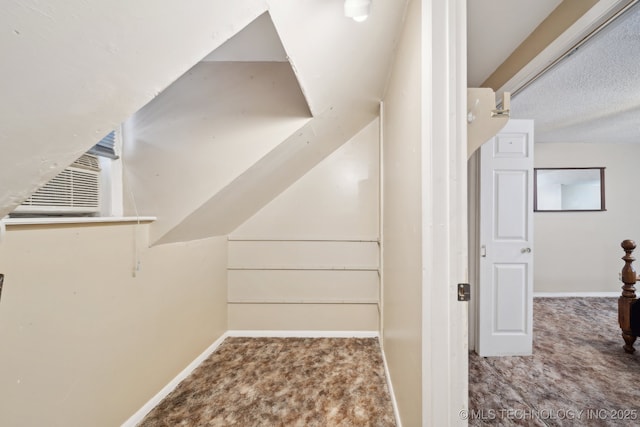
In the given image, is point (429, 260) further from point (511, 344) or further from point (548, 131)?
point (548, 131)

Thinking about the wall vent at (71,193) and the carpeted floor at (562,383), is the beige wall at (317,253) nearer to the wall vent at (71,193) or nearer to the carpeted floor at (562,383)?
the carpeted floor at (562,383)

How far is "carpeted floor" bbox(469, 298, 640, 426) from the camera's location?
152cm

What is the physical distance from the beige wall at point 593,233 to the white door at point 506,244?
2.05 m

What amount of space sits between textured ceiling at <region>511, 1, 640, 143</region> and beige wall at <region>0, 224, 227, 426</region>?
270 centimetres

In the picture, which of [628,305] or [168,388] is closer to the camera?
[168,388]

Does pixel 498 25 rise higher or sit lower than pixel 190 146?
higher

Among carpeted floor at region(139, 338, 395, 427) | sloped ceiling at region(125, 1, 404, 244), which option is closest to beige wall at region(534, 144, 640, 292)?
carpeted floor at region(139, 338, 395, 427)

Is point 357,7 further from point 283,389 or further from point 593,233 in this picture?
point 593,233

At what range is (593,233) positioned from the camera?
363 cm

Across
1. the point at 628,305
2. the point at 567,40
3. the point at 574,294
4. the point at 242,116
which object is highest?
the point at 567,40

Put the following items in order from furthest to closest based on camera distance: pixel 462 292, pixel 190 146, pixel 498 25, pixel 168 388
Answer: pixel 168 388
pixel 190 146
pixel 498 25
pixel 462 292

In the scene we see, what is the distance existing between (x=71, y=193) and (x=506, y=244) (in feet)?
9.70

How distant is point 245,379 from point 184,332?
0.57 metres

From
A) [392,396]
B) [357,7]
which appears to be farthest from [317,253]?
[357,7]
